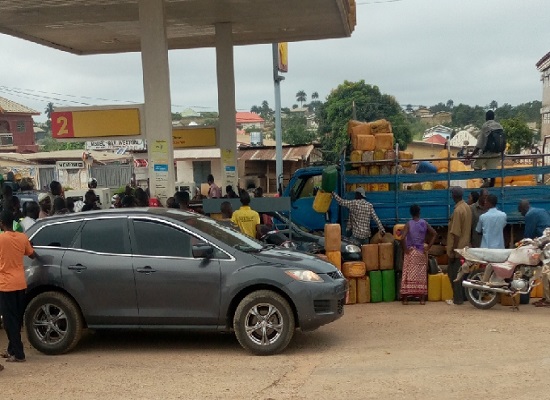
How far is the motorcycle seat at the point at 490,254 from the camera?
930 centimetres

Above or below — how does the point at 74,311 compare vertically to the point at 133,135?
below

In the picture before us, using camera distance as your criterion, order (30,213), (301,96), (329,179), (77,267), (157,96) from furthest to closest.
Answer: (301,96) → (157,96) → (329,179) → (30,213) → (77,267)

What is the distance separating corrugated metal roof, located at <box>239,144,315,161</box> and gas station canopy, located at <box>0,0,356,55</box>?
478 inches

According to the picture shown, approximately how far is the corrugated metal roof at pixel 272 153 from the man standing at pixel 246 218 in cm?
1987

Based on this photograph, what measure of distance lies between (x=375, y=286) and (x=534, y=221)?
2.77 meters

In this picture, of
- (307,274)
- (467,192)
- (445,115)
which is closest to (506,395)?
(307,274)

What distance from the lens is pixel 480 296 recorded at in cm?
956

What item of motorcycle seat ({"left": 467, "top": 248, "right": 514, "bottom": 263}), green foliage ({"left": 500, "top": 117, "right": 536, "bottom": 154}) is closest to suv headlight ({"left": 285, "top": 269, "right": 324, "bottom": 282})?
motorcycle seat ({"left": 467, "top": 248, "right": 514, "bottom": 263})

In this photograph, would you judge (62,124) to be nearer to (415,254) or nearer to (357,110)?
(415,254)

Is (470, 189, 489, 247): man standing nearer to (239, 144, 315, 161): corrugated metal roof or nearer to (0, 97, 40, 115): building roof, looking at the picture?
(239, 144, 315, 161): corrugated metal roof

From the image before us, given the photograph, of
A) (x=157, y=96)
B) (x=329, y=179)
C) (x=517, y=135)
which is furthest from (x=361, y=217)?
(x=517, y=135)

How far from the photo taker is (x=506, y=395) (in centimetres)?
562

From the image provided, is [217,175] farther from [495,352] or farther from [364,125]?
[495,352]

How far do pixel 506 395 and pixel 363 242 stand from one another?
5.56 metres
